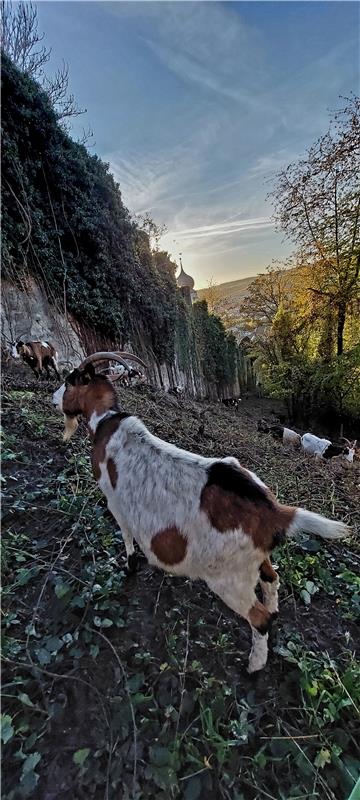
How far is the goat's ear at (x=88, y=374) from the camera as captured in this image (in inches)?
111

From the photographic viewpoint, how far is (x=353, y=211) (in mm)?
13312

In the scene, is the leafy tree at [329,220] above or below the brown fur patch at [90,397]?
above

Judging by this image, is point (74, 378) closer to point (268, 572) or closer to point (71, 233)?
point (268, 572)

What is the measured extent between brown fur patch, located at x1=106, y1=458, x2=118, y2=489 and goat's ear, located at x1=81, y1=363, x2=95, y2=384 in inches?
33.4

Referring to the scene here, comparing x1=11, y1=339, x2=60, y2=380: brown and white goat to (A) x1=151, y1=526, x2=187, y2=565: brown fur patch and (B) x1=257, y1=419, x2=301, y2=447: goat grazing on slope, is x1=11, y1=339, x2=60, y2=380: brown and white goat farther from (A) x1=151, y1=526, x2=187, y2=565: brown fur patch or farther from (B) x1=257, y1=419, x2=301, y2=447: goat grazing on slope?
(B) x1=257, y1=419, x2=301, y2=447: goat grazing on slope

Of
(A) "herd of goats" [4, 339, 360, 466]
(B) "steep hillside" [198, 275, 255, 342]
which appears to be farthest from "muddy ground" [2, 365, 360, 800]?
(B) "steep hillside" [198, 275, 255, 342]

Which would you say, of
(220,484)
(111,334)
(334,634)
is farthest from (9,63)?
(334,634)

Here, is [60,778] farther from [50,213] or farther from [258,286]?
[258,286]

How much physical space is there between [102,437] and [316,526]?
1625mm

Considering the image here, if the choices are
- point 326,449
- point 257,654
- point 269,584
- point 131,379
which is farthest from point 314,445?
point 257,654

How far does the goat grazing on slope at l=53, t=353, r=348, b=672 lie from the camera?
1689 mm

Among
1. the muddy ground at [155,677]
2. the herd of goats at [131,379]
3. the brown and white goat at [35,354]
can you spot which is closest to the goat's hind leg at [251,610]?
the muddy ground at [155,677]

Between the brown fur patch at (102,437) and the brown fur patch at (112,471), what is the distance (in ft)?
0.29

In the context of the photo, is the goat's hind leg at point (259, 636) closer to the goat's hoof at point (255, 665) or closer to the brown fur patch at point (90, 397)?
the goat's hoof at point (255, 665)
